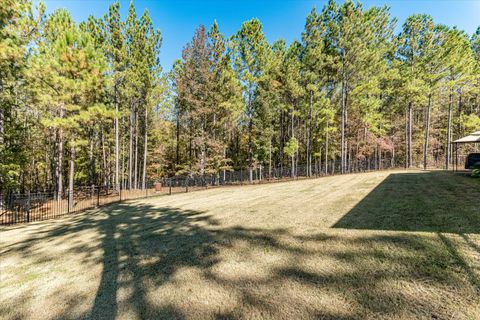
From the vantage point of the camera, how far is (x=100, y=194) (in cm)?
1592

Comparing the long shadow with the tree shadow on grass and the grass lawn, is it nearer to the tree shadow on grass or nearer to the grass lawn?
the grass lawn

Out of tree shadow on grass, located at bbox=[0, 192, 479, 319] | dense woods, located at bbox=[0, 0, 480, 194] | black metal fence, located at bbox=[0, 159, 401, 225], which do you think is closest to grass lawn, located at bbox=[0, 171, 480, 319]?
tree shadow on grass, located at bbox=[0, 192, 479, 319]

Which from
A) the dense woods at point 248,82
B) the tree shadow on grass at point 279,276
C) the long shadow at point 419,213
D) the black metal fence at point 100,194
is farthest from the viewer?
the dense woods at point 248,82

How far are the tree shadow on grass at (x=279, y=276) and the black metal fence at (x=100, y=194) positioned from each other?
8221mm

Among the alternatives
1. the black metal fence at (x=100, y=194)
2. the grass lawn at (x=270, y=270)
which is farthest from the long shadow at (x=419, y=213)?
the black metal fence at (x=100, y=194)

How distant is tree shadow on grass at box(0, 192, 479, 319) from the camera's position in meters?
2.28

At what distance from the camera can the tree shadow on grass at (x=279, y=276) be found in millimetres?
2277

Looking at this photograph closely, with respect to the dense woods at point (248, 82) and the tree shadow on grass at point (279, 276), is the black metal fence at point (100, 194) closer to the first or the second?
the dense woods at point (248, 82)

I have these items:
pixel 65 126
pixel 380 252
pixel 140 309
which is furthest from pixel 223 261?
pixel 65 126

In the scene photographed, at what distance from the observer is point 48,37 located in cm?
1093

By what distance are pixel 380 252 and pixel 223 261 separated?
244cm

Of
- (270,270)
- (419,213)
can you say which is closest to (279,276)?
(270,270)

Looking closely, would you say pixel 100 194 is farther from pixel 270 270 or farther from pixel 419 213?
pixel 419 213

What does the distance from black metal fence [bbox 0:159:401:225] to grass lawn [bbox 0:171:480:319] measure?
6.82m
